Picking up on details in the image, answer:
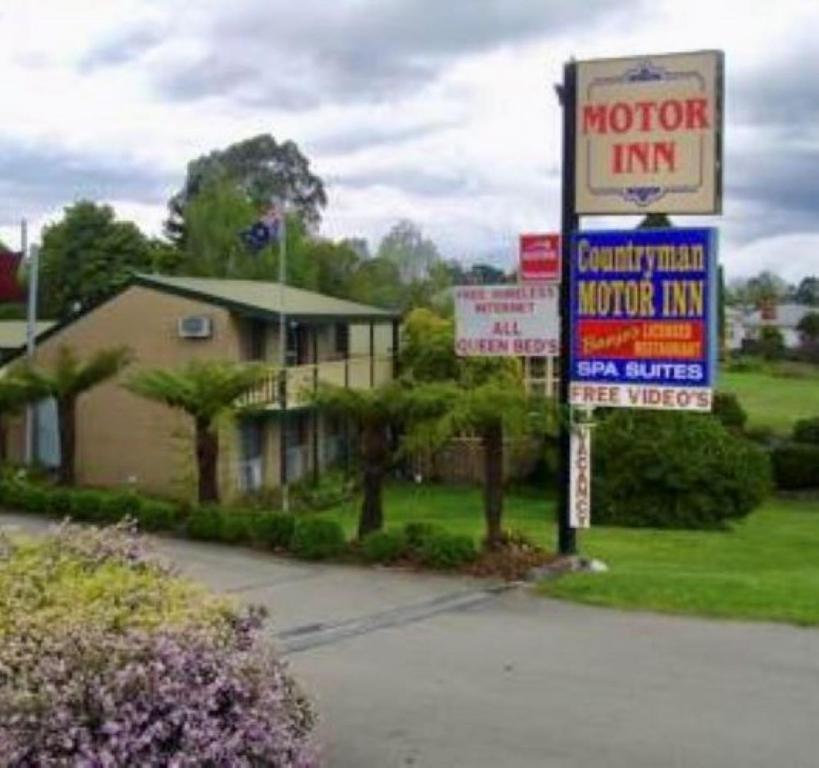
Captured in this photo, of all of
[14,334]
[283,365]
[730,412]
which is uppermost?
[14,334]

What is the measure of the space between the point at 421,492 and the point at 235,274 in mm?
34642

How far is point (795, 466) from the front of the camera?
45.8 meters

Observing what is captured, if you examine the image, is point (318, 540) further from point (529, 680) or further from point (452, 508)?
Result: point (452, 508)

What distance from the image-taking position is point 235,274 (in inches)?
2876

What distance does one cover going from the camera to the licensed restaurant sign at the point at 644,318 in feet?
52.4

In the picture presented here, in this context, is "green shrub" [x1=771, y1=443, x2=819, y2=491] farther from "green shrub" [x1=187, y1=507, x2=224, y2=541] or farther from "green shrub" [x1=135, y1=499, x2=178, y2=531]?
"green shrub" [x1=187, y1=507, x2=224, y2=541]

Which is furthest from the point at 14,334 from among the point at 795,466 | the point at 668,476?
the point at 795,466

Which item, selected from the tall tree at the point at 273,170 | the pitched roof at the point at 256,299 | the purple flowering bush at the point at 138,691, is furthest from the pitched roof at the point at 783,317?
the purple flowering bush at the point at 138,691

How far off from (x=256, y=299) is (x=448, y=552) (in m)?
22.9

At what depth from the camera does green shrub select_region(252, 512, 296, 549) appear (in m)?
18.7

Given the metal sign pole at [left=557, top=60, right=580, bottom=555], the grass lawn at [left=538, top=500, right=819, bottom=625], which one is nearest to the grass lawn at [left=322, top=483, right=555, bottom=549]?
the grass lawn at [left=538, top=500, right=819, bottom=625]

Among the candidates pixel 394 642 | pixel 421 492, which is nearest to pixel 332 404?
pixel 394 642

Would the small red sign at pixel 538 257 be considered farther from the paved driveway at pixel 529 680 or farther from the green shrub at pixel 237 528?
the paved driveway at pixel 529 680

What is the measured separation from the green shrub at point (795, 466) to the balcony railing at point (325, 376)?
457 inches
